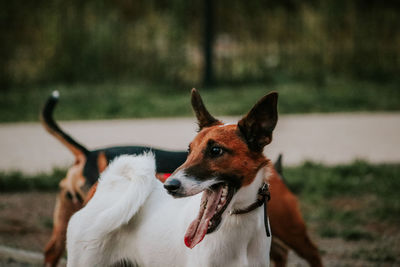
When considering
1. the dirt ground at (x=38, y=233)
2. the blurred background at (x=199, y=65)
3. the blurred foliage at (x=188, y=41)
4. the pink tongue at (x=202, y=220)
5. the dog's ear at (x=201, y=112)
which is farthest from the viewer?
the blurred foliage at (x=188, y=41)

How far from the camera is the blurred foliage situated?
12430 millimetres

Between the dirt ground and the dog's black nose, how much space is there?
2.34m

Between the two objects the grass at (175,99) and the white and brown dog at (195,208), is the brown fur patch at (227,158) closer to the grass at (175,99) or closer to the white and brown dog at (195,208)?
the white and brown dog at (195,208)

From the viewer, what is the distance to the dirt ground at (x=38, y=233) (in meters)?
4.58

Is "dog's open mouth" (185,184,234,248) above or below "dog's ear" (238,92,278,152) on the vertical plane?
below

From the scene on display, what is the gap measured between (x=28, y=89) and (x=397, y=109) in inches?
299

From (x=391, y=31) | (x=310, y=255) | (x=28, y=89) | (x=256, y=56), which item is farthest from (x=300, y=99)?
(x=310, y=255)

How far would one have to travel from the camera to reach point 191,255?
269 centimetres

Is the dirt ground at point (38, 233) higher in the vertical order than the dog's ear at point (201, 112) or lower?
lower

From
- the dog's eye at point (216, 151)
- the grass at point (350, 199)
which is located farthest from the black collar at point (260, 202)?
the grass at point (350, 199)

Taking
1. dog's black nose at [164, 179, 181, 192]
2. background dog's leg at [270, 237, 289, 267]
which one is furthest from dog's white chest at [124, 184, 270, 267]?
background dog's leg at [270, 237, 289, 267]

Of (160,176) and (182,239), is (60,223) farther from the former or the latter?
(182,239)

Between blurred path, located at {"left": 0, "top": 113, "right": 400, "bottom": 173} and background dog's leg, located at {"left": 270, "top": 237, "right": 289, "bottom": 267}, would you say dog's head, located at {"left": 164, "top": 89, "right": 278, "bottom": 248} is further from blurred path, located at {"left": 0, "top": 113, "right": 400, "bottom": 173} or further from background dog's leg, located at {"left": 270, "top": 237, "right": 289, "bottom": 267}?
blurred path, located at {"left": 0, "top": 113, "right": 400, "bottom": 173}

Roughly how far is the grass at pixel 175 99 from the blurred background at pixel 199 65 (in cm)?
Result: 2
